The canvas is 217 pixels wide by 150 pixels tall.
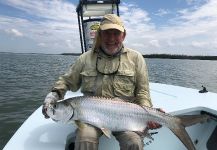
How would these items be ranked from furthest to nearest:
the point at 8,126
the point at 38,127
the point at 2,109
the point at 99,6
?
1. the point at 2,109
2. the point at 8,126
3. the point at 99,6
4. the point at 38,127

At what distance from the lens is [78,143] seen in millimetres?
3475

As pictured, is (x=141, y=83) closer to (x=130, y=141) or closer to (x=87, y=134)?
(x=130, y=141)

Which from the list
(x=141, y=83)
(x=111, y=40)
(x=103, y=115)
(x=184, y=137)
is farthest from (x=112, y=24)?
(x=184, y=137)

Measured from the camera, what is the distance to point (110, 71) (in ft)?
14.5

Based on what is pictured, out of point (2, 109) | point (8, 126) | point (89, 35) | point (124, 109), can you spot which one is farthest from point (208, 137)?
point (2, 109)

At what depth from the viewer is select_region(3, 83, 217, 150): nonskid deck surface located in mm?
3801

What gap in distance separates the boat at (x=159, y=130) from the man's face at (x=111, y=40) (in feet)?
3.72

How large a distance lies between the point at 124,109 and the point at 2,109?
30.8ft

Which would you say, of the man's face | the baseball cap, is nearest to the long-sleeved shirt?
the man's face

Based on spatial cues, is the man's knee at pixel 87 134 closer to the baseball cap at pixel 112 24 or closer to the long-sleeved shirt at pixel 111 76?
the long-sleeved shirt at pixel 111 76

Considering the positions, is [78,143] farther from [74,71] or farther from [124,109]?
[74,71]

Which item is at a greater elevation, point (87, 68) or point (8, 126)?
point (87, 68)

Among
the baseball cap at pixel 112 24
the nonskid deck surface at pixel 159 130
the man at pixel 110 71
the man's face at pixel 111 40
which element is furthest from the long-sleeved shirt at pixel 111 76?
the nonskid deck surface at pixel 159 130

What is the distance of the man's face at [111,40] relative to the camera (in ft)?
14.2
